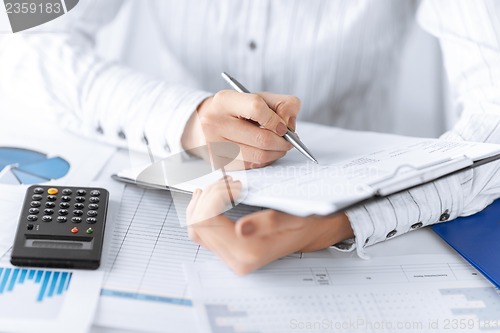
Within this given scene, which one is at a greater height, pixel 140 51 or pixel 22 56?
pixel 22 56

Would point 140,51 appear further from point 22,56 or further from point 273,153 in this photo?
point 273,153

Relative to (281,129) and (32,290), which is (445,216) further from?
(32,290)

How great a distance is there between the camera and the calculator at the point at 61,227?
570 millimetres

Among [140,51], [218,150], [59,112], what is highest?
[218,150]

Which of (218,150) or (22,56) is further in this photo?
(22,56)

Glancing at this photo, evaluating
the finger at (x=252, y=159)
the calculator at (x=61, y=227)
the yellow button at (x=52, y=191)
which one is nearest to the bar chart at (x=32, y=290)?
the calculator at (x=61, y=227)

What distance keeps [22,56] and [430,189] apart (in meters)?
0.68

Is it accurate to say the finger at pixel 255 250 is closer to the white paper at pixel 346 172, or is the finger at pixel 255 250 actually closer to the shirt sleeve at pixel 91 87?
the white paper at pixel 346 172

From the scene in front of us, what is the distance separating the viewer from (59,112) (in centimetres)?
89

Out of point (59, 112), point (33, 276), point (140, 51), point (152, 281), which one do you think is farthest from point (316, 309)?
point (140, 51)

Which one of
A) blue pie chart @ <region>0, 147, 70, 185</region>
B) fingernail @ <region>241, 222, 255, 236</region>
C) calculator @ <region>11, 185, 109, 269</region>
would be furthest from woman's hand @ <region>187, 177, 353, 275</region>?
blue pie chart @ <region>0, 147, 70, 185</region>

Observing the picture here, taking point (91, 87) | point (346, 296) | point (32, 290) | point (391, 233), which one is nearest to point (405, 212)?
point (391, 233)

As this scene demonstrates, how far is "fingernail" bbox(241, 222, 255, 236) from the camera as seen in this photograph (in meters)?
0.55

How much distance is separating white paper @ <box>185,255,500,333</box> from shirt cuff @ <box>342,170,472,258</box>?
30mm
